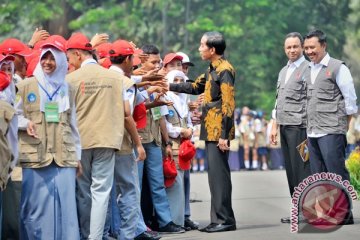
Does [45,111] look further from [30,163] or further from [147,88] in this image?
[147,88]

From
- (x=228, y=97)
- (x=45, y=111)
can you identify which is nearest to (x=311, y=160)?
(x=228, y=97)

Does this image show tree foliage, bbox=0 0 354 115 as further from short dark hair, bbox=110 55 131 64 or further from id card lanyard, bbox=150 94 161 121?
short dark hair, bbox=110 55 131 64

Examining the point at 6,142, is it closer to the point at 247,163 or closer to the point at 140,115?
the point at 140,115

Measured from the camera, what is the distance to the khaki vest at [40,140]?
10.5 m

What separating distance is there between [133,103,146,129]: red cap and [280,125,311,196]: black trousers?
7.18 ft

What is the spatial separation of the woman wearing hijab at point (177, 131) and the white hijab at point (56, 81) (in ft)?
11.3

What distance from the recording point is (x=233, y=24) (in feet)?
159

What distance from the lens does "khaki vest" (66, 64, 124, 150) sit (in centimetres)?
1131

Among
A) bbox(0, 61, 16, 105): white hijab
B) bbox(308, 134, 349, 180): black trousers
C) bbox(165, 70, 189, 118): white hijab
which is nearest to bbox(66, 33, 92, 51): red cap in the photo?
bbox(0, 61, 16, 105): white hijab

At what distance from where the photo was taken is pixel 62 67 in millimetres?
10711

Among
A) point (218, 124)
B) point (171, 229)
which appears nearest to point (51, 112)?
point (218, 124)

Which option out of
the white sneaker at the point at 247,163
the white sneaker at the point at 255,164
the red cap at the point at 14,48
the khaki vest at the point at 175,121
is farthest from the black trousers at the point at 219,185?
the white sneaker at the point at 255,164

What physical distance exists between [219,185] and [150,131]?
97 cm

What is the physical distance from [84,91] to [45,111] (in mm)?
782
